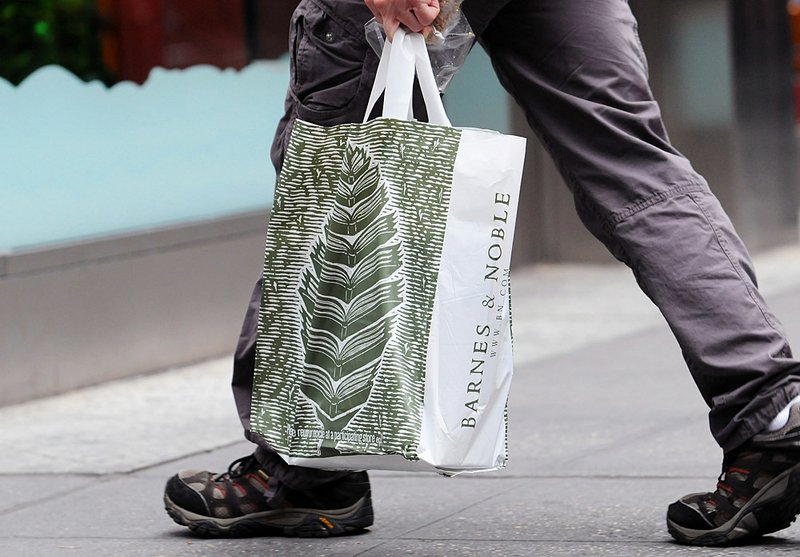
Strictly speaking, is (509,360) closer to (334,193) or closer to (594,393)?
(334,193)

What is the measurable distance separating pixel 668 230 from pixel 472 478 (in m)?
1.04

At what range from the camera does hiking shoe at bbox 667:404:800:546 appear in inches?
106

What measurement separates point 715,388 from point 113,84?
3118 mm

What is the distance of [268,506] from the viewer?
120 inches

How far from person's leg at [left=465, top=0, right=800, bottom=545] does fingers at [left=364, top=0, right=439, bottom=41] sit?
0.80 feet

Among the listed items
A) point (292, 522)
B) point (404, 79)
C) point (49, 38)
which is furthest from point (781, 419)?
point (49, 38)

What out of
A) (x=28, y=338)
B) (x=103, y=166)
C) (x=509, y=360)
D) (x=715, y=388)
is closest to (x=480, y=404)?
(x=509, y=360)

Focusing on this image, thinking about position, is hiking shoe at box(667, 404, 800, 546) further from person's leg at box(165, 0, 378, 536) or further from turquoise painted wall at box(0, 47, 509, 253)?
turquoise painted wall at box(0, 47, 509, 253)

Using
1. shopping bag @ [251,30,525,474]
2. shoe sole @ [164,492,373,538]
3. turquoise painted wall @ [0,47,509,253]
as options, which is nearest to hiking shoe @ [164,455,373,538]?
shoe sole @ [164,492,373,538]

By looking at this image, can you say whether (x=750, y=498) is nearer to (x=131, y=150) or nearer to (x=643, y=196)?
(x=643, y=196)

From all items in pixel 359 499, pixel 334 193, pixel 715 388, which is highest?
pixel 334 193

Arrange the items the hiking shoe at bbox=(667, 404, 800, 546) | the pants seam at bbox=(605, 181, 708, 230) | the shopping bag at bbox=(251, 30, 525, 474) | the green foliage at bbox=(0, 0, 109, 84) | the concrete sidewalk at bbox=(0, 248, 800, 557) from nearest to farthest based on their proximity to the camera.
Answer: the shopping bag at bbox=(251, 30, 525, 474) < the hiking shoe at bbox=(667, 404, 800, 546) < the pants seam at bbox=(605, 181, 708, 230) < the concrete sidewalk at bbox=(0, 248, 800, 557) < the green foliage at bbox=(0, 0, 109, 84)

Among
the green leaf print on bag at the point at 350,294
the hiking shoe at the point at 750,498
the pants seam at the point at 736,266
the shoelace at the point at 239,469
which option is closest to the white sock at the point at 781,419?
the hiking shoe at the point at 750,498

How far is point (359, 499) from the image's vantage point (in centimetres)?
305
